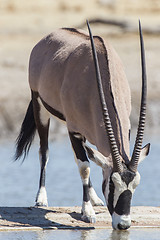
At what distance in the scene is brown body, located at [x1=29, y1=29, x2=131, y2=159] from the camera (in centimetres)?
640

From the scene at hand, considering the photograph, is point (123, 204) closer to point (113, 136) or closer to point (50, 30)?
point (113, 136)

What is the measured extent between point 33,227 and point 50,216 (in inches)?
19.0

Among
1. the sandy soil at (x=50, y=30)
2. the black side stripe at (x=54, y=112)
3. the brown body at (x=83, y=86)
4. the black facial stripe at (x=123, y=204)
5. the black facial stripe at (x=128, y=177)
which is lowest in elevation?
the sandy soil at (x=50, y=30)

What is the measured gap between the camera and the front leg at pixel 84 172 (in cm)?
668

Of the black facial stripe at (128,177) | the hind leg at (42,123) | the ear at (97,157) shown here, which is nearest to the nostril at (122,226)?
the black facial stripe at (128,177)

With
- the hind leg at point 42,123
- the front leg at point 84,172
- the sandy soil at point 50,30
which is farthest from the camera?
the sandy soil at point 50,30

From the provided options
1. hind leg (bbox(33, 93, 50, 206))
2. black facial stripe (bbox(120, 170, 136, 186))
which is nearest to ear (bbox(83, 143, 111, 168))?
black facial stripe (bbox(120, 170, 136, 186))

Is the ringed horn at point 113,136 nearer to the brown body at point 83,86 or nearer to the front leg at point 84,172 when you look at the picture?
the brown body at point 83,86

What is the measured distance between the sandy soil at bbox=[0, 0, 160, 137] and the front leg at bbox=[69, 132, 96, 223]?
9128 millimetres

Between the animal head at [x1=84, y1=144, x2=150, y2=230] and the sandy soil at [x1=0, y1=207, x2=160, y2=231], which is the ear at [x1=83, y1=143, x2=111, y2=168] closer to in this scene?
the animal head at [x1=84, y1=144, x2=150, y2=230]

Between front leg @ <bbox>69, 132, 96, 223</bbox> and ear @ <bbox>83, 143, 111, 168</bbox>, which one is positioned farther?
front leg @ <bbox>69, 132, 96, 223</bbox>

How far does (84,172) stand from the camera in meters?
6.85

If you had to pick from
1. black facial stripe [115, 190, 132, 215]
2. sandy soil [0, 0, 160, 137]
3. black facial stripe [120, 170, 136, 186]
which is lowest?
sandy soil [0, 0, 160, 137]

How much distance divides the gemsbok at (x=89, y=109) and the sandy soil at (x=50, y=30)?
26.2 feet
